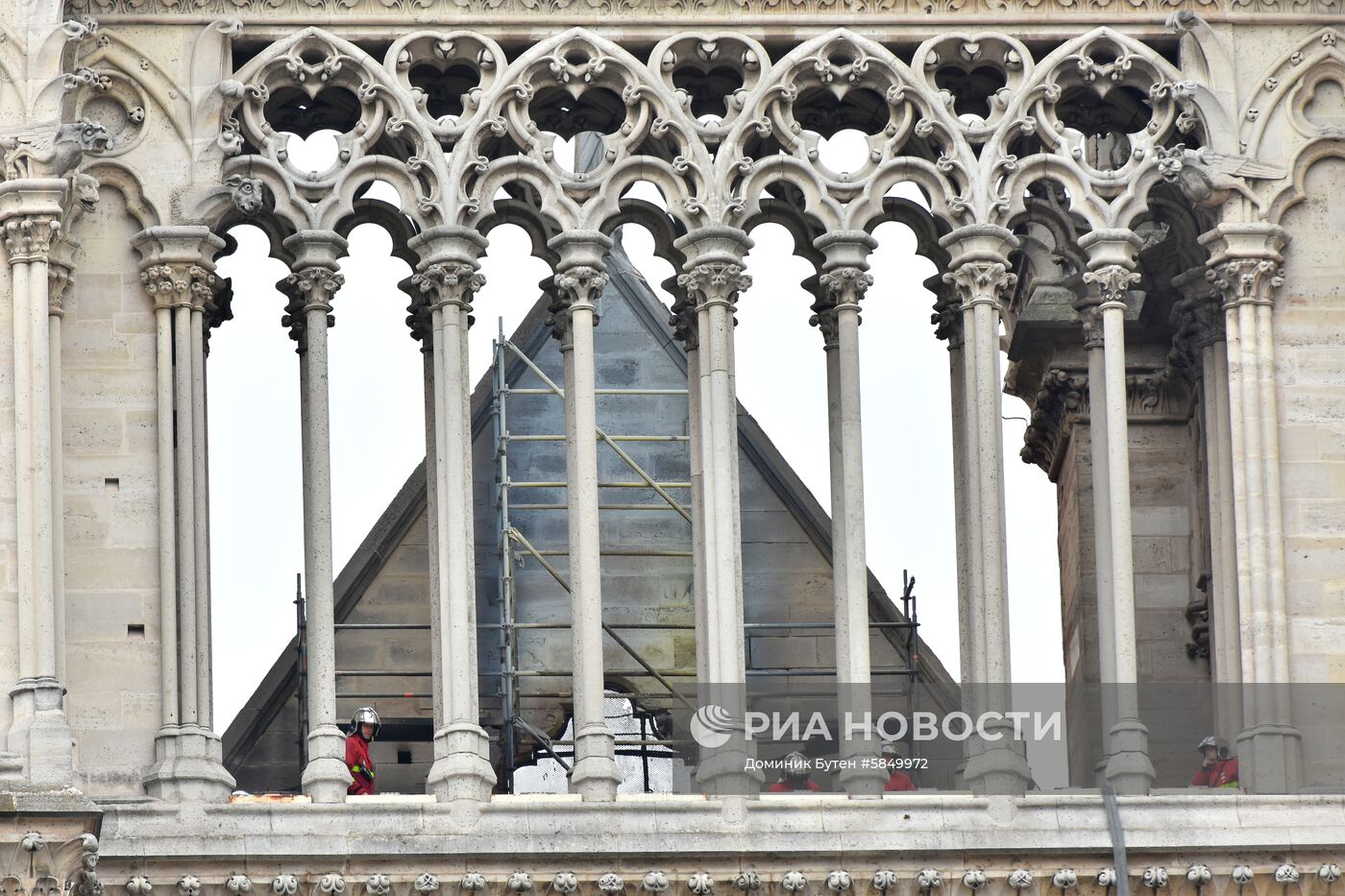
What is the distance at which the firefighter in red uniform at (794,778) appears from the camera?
32.4m

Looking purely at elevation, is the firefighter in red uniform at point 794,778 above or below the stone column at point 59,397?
below

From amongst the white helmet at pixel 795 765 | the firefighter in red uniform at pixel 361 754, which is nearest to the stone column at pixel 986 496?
the white helmet at pixel 795 765

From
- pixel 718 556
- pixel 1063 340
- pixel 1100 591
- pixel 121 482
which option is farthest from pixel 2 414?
pixel 1063 340

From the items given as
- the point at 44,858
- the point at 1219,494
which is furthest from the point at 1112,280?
the point at 44,858

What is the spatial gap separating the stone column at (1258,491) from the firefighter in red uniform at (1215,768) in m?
0.23

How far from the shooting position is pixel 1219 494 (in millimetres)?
33000

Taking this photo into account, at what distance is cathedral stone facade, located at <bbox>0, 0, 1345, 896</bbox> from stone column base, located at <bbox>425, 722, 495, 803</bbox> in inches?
0.9

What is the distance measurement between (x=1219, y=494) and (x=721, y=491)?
3.12 meters

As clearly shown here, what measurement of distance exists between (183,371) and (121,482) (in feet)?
2.53

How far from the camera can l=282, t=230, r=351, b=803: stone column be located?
31.5 meters

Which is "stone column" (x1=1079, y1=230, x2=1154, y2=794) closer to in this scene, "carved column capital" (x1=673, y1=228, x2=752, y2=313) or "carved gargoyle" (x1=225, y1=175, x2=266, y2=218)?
"carved column capital" (x1=673, y1=228, x2=752, y2=313)

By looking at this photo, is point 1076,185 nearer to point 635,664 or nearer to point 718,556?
point 718,556

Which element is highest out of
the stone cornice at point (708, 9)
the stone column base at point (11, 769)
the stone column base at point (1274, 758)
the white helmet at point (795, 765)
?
the stone cornice at point (708, 9)

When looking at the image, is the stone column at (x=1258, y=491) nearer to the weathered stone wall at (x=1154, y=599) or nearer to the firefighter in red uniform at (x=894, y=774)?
the firefighter in red uniform at (x=894, y=774)
